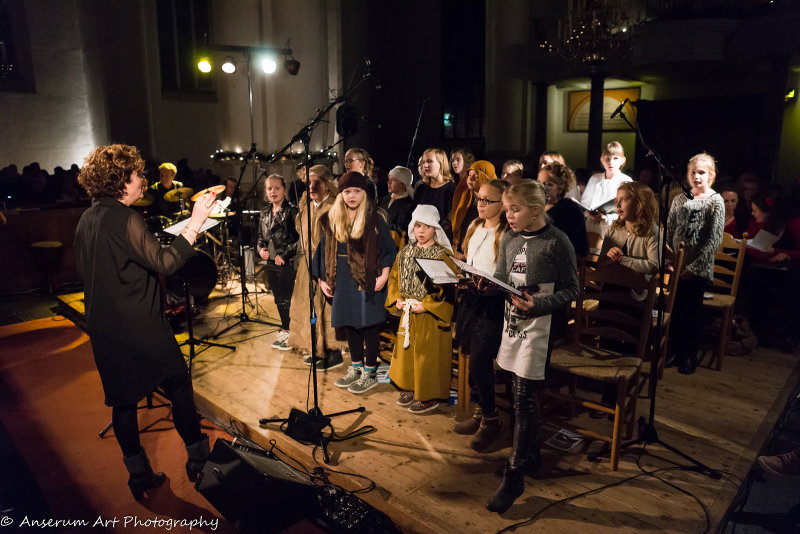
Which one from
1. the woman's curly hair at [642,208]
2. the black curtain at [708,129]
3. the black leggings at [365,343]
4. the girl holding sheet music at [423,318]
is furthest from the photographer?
the black curtain at [708,129]

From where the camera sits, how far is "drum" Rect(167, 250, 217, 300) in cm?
544

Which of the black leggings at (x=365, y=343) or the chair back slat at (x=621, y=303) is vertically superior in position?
the chair back slat at (x=621, y=303)

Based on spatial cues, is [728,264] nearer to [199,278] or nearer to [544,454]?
[544,454]

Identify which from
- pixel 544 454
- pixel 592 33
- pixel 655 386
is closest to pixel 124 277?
pixel 544 454

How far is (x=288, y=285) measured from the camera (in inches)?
187

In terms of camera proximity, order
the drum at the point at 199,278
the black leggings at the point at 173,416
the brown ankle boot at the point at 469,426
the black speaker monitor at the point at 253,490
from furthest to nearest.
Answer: the drum at the point at 199,278 → the brown ankle boot at the point at 469,426 → the black leggings at the point at 173,416 → the black speaker monitor at the point at 253,490

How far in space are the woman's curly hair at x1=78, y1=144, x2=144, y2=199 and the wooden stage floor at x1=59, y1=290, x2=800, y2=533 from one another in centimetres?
161

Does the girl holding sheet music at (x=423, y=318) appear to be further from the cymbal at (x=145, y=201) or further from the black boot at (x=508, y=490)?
the cymbal at (x=145, y=201)

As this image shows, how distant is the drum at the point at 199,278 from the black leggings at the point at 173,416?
9.17ft

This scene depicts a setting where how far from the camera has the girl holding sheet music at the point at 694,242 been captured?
3.94 m

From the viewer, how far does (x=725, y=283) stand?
4496 millimetres

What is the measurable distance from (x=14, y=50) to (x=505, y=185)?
1182 centimetres

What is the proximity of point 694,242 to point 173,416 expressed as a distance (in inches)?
141

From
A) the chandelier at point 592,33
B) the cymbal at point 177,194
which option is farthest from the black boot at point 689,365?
the cymbal at point 177,194
